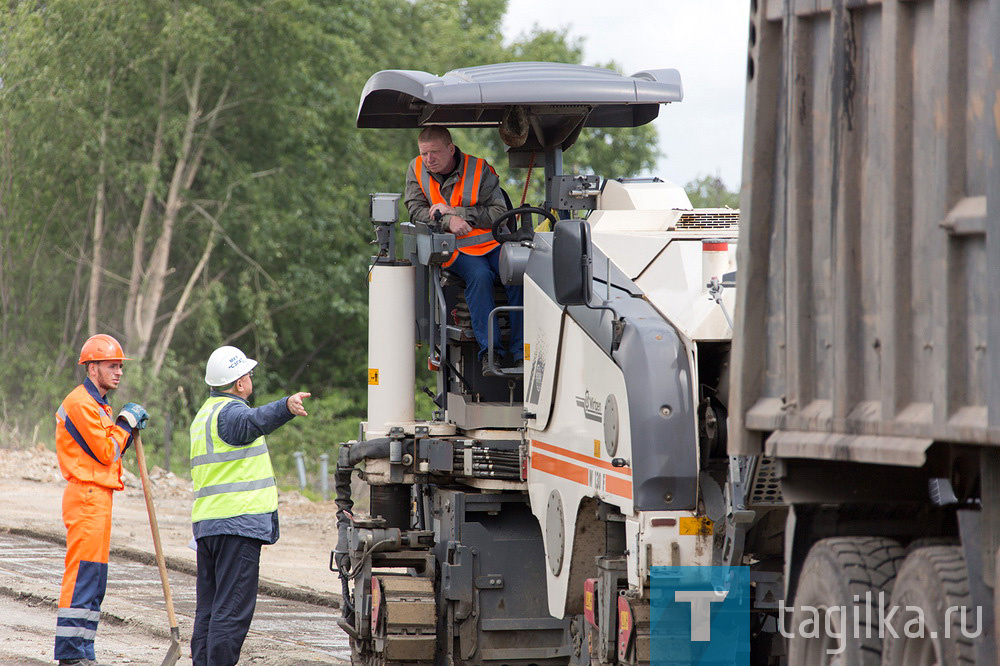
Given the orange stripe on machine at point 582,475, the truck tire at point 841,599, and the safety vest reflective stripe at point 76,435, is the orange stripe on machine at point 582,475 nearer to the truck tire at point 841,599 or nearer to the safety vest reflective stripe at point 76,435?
the truck tire at point 841,599

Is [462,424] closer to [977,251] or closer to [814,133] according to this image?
[814,133]

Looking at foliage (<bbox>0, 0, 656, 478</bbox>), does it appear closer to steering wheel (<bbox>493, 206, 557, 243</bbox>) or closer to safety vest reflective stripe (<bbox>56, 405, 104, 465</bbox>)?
safety vest reflective stripe (<bbox>56, 405, 104, 465</bbox>)

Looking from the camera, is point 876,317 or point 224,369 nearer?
point 876,317

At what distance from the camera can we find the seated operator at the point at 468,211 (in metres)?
7.81

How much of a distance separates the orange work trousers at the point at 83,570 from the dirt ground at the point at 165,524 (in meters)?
0.75

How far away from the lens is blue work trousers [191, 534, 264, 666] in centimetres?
750

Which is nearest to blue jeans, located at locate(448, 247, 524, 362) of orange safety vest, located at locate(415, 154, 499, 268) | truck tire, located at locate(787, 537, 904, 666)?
orange safety vest, located at locate(415, 154, 499, 268)

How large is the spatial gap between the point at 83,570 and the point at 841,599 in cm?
497

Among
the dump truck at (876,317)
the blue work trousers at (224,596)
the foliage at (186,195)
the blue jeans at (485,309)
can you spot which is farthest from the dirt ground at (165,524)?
the dump truck at (876,317)

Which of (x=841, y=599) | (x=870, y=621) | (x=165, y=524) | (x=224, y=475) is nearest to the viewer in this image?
(x=870, y=621)

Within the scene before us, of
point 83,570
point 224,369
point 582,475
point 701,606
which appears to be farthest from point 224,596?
point 701,606

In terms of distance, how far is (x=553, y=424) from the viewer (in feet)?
22.3

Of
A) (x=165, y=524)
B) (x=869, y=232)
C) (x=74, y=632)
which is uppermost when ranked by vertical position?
(x=869, y=232)

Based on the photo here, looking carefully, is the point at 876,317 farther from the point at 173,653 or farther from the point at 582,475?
the point at 173,653
